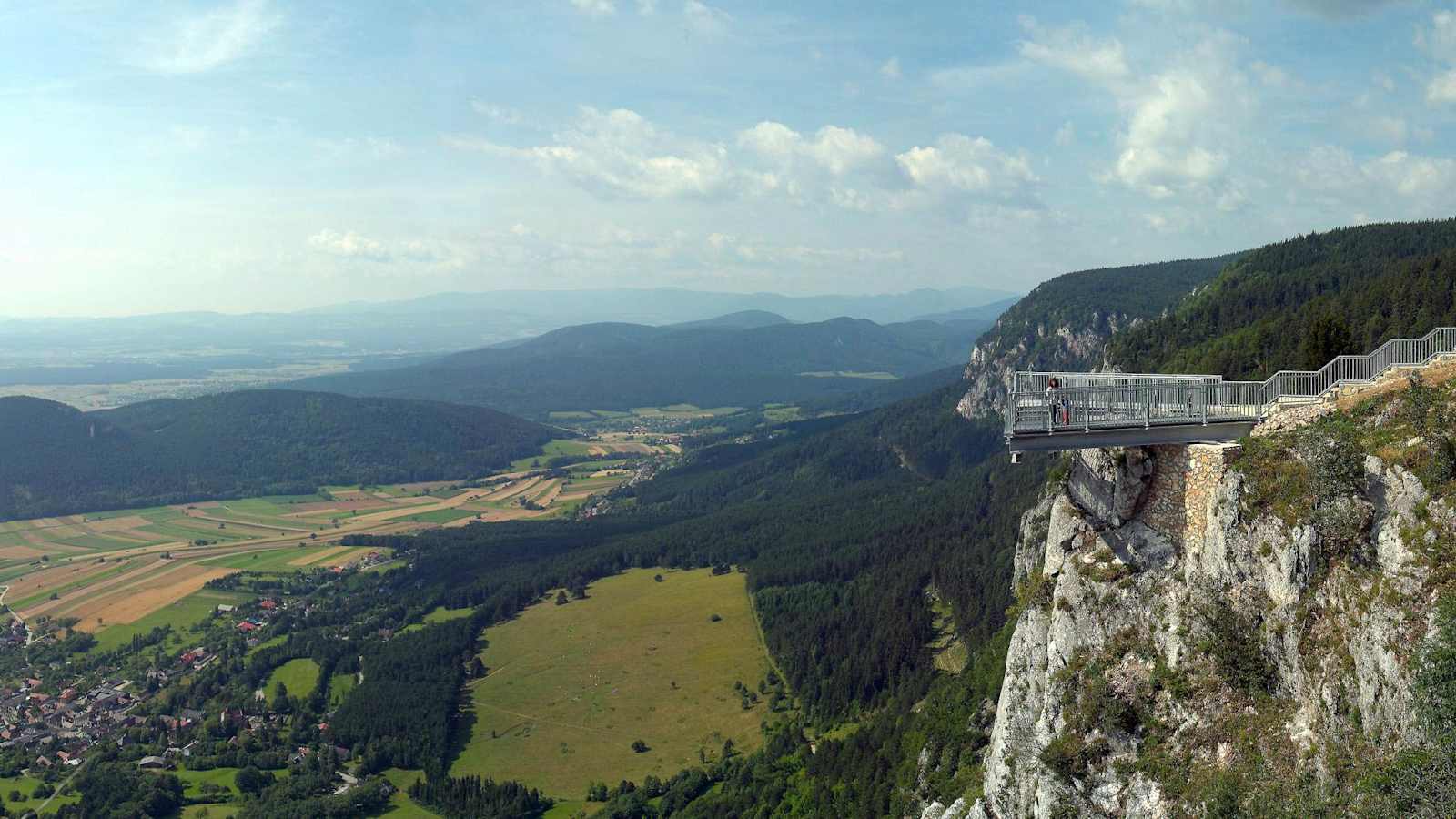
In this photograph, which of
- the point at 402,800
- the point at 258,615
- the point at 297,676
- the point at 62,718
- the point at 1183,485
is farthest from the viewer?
the point at 258,615

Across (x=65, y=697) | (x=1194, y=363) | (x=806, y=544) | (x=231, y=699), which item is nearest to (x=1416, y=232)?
(x=1194, y=363)

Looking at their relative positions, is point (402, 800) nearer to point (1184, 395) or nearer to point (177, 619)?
point (177, 619)

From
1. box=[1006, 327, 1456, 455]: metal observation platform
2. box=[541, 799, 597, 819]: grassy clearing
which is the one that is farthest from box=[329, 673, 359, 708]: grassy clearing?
box=[1006, 327, 1456, 455]: metal observation platform

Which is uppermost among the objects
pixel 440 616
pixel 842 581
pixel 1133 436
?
pixel 1133 436

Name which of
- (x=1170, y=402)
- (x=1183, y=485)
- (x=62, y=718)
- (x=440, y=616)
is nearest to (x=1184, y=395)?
(x=1170, y=402)

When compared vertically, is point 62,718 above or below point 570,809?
above
